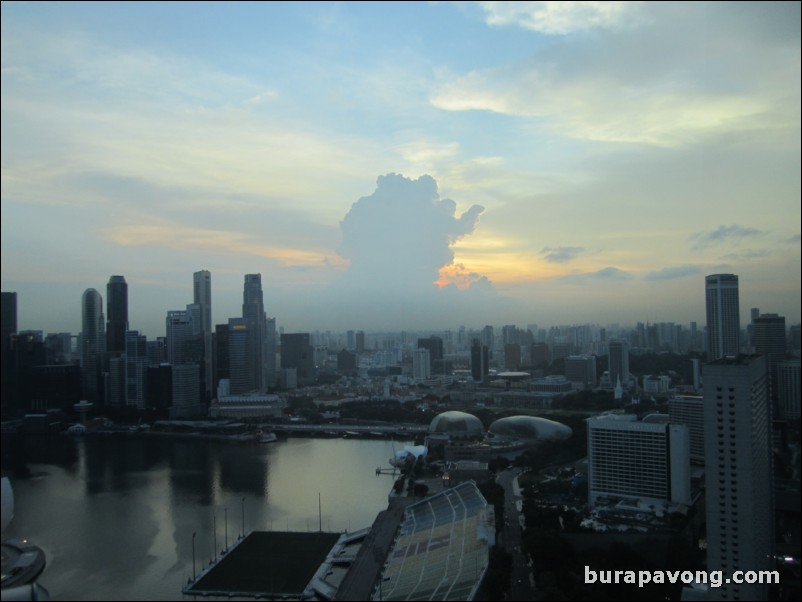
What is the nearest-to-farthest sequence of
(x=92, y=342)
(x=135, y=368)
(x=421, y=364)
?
1. (x=135, y=368)
2. (x=92, y=342)
3. (x=421, y=364)

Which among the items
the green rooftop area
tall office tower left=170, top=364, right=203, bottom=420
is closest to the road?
the green rooftop area

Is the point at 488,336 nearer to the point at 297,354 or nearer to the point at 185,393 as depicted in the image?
the point at 297,354

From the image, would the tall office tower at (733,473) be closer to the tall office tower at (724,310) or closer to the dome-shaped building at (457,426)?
the dome-shaped building at (457,426)

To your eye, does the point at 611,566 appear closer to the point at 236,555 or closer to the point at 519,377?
the point at 236,555

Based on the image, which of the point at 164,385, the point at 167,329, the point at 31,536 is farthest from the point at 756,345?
the point at 167,329

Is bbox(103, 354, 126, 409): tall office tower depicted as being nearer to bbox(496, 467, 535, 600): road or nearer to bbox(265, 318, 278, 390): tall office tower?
bbox(265, 318, 278, 390): tall office tower

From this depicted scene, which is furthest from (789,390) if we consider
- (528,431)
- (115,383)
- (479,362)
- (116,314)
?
(116,314)

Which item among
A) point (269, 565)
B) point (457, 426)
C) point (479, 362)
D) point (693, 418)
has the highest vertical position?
point (479, 362)

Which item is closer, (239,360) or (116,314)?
(239,360)

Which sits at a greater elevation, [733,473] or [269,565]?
[733,473]
